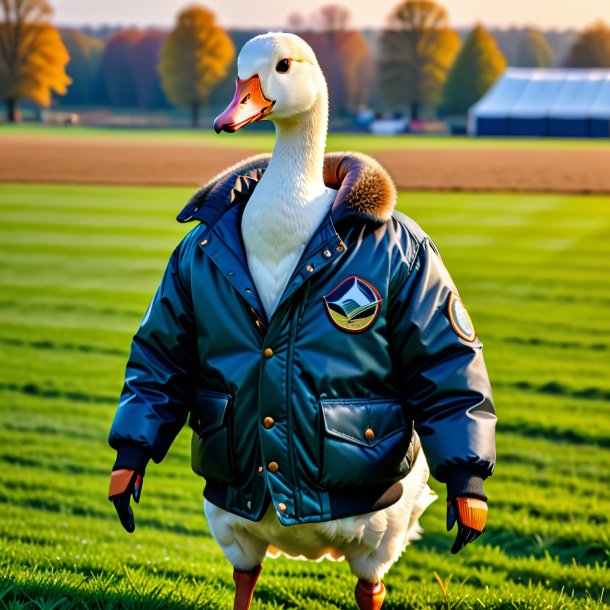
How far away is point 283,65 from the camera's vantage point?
10.7 feet

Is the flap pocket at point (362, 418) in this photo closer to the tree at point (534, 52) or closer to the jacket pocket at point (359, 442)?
the jacket pocket at point (359, 442)

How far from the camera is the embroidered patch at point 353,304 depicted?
3.29 meters

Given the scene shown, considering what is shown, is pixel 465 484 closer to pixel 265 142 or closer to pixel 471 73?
pixel 265 142

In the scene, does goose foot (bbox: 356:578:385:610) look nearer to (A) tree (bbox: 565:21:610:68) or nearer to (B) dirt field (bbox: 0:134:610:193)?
(B) dirt field (bbox: 0:134:610:193)

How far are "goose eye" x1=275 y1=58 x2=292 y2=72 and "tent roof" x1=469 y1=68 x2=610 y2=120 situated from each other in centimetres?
6828

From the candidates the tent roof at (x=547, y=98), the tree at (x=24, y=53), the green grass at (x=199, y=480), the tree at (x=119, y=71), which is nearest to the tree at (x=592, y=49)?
the tent roof at (x=547, y=98)

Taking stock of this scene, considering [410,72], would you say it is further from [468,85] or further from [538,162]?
[538,162]

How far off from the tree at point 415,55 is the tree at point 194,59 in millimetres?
13387

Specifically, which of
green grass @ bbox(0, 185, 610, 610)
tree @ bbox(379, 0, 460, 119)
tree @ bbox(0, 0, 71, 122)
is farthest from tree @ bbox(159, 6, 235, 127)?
green grass @ bbox(0, 185, 610, 610)

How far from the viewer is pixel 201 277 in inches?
135

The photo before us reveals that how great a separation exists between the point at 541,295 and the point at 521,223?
787cm

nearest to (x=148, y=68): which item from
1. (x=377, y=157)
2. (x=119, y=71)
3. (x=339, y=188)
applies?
(x=119, y=71)

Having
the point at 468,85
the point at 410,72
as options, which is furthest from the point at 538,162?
the point at 410,72

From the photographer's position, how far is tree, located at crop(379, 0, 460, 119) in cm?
8850
